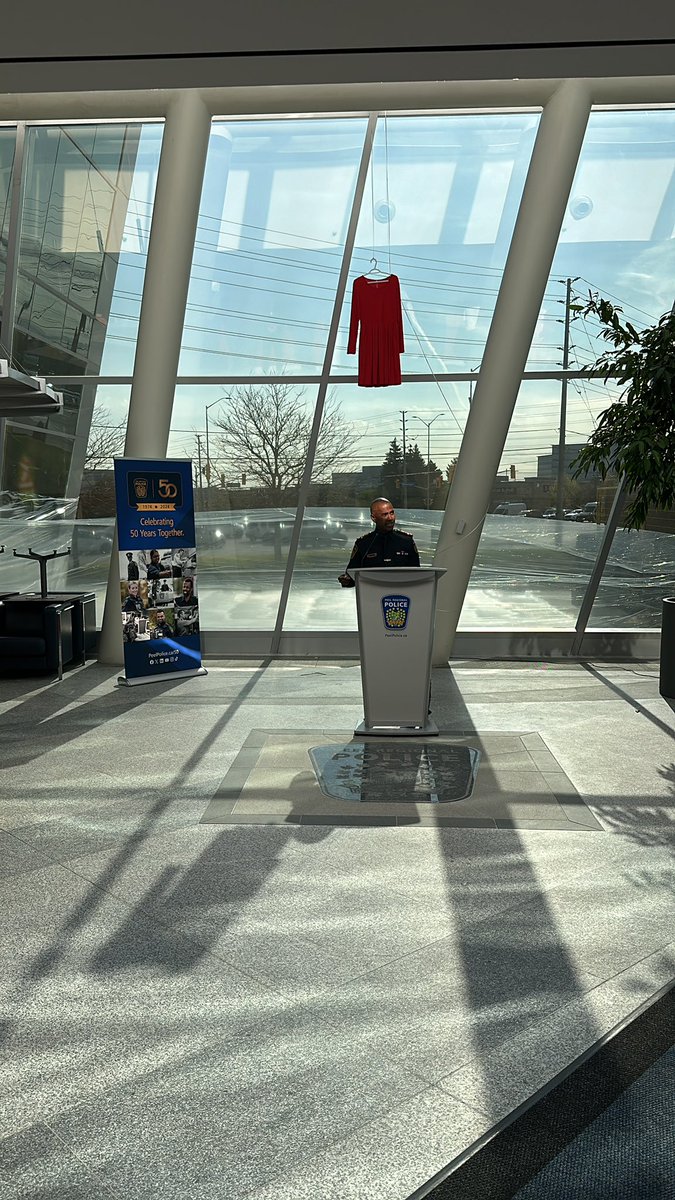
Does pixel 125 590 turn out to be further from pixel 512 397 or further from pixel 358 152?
pixel 358 152

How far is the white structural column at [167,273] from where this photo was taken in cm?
870

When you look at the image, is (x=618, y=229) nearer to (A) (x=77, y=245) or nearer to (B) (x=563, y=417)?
(B) (x=563, y=417)

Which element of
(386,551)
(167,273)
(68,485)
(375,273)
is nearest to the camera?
(386,551)

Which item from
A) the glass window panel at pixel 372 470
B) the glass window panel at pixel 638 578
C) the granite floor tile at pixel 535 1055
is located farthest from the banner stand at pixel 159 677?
the granite floor tile at pixel 535 1055

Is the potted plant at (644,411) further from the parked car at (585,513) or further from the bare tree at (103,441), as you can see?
the bare tree at (103,441)

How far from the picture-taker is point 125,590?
862 centimetres

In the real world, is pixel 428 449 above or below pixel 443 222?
below

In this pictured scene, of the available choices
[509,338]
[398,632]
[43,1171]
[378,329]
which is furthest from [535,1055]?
[509,338]

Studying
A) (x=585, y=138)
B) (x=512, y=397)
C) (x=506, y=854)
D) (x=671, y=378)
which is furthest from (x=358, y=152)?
(x=506, y=854)

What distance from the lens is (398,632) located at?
6.68m

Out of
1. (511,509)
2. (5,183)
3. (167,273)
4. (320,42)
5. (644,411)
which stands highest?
(5,183)

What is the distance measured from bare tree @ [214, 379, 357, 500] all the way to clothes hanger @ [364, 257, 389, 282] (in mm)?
1204

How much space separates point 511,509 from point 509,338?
181cm

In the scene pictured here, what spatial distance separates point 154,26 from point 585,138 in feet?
26.1
